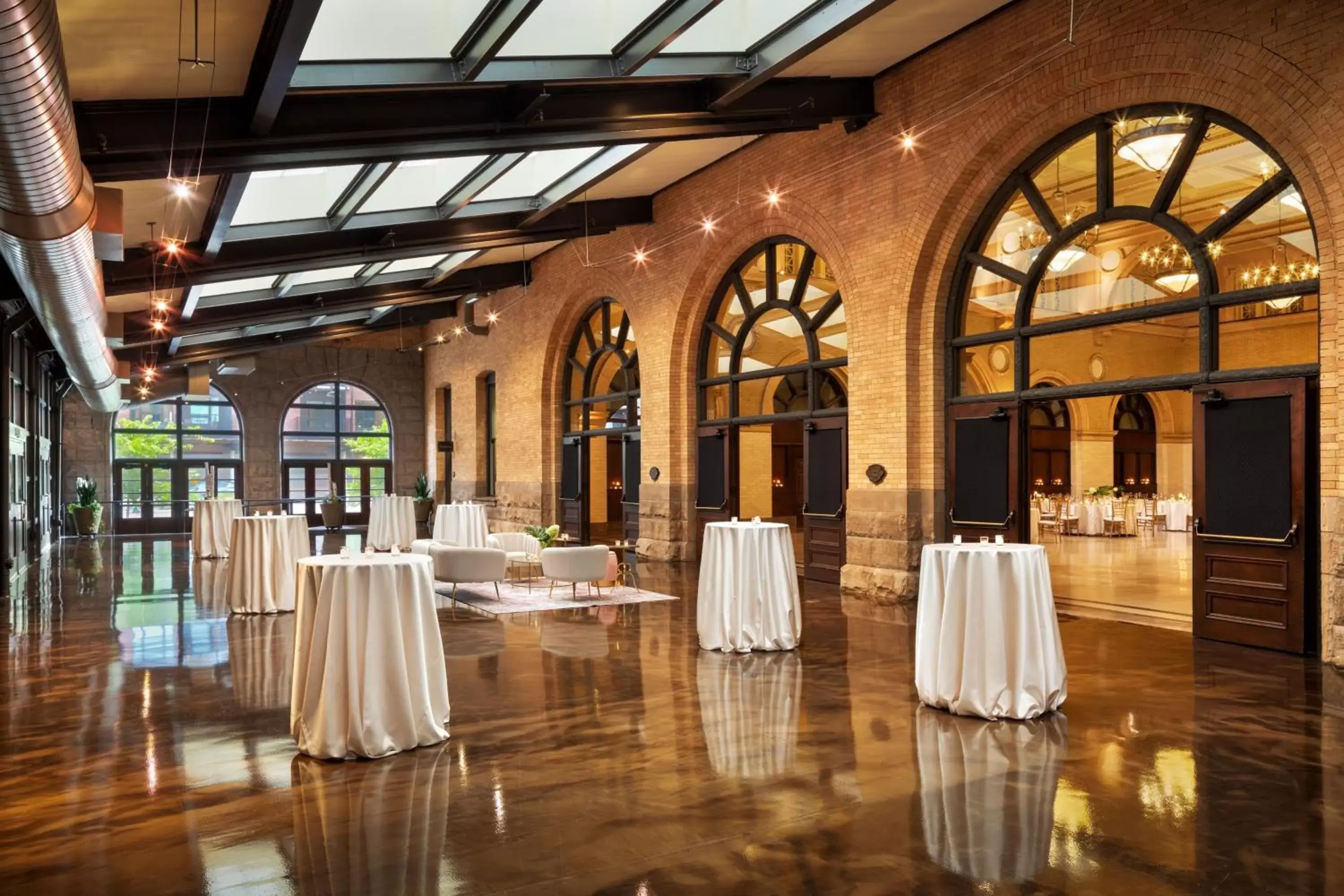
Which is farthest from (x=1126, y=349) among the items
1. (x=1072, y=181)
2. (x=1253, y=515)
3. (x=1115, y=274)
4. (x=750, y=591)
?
(x=750, y=591)

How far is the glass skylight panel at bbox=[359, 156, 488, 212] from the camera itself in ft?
34.8

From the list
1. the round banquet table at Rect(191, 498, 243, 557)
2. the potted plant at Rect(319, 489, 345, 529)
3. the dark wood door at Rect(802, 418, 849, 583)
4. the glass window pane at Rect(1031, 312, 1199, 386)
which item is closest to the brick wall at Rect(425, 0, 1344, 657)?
the dark wood door at Rect(802, 418, 849, 583)

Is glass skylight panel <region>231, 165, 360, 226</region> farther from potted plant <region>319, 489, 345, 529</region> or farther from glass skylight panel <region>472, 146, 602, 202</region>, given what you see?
potted plant <region>319, 489, 345, 529</region>

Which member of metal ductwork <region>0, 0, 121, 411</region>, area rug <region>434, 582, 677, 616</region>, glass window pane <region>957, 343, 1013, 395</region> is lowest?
area rug <region>434, 582, 677, 616</region>

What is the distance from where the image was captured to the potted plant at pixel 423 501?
24.0 metres

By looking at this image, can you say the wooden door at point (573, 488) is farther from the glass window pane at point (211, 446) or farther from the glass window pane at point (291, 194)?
the glass window pane at point (211, 446)

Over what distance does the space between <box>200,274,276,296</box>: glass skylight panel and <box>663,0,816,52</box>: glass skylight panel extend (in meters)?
8.27

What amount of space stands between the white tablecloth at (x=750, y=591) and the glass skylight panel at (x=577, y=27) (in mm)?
4072

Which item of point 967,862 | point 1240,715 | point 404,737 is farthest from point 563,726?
point 1240,715

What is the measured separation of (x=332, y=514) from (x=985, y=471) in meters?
19.0

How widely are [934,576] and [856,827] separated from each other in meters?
2.22

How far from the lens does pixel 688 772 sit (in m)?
4.25

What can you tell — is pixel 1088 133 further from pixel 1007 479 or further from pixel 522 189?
pixel 522 189

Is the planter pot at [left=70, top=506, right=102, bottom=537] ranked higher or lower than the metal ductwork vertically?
lower
